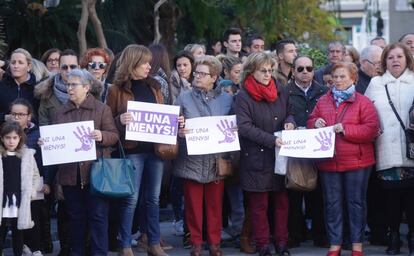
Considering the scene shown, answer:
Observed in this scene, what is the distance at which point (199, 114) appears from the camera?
11109mm

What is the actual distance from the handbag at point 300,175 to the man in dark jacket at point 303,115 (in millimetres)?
589

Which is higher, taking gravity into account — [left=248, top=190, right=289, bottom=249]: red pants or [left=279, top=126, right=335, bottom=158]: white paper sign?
[left=279, top=126, right=335, bottom=158]: white paper sign

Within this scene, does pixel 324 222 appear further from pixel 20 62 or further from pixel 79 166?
pixel 20 62

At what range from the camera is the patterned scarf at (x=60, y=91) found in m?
11.1

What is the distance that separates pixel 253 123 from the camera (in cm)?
1105

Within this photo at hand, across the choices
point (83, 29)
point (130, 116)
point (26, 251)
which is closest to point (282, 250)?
point (130, 116)

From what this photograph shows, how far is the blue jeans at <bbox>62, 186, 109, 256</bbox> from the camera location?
10508mm

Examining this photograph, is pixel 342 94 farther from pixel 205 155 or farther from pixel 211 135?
pixel 205 155

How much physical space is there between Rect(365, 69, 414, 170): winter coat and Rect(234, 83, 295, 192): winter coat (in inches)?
37.5

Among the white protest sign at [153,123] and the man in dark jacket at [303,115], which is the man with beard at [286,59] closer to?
the man in dark jacket at [303,115]

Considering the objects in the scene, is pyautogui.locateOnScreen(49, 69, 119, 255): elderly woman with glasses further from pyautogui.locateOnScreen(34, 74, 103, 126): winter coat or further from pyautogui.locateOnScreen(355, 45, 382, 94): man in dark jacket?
pyautogui.locateOnScreen(355, 45, 382, 94): man in dark jacket

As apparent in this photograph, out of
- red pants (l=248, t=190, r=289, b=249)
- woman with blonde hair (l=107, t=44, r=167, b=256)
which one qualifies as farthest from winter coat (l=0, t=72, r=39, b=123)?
red pants (l=248, t=190, r=289, b=249)

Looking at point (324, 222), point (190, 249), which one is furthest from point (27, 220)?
point (324, 222)

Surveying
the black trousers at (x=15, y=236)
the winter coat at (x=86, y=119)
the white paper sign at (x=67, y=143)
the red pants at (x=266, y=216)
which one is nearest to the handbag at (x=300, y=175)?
the red pants at (x=266, y=216)
